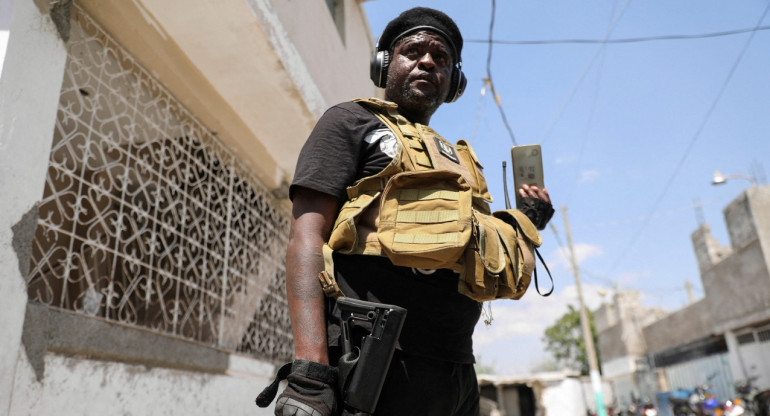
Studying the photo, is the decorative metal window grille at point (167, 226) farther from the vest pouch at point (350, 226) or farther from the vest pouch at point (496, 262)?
the vest pouch at point (496, 262)

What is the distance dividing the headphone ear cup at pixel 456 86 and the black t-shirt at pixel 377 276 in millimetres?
518

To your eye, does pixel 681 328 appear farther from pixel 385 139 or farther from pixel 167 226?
pixel 385 139

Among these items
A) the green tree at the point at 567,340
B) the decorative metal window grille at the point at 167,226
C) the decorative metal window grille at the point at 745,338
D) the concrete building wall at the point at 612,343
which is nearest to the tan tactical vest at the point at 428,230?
the decorative metal window grille at the point at 167,226

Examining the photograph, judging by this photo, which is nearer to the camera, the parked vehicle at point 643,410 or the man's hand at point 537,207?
the man's hand at point 537,207

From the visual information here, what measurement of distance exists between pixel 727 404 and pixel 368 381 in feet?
30.0

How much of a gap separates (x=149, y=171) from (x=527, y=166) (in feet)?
7.29

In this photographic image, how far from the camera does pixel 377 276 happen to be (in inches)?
48.1

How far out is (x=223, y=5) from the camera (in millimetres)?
2670

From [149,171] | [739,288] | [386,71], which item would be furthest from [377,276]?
[739,288]

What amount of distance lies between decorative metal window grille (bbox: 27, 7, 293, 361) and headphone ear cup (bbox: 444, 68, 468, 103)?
1761 millimetres

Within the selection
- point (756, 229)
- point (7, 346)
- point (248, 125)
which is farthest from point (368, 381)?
point (756, 229)

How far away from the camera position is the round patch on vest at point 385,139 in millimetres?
1354

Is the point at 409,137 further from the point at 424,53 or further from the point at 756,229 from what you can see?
the point at 756,229

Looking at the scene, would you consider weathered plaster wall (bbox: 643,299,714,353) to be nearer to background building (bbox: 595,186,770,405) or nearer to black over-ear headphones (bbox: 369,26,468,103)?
background building (bbox: 595,186,770,405)
